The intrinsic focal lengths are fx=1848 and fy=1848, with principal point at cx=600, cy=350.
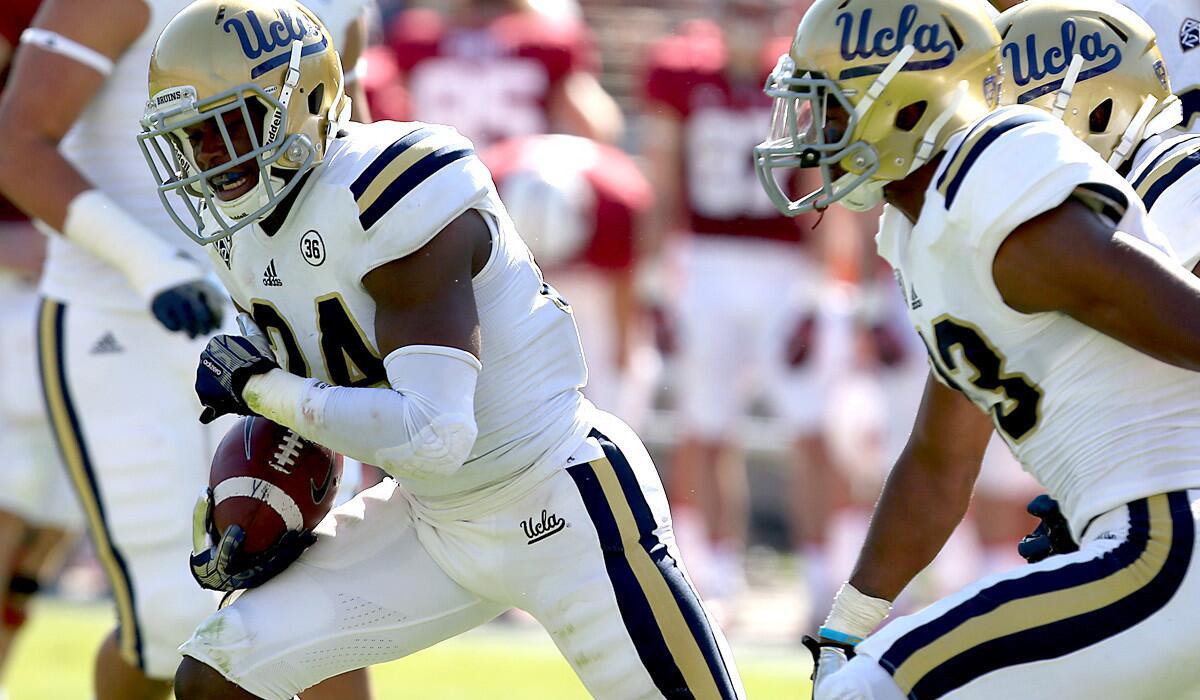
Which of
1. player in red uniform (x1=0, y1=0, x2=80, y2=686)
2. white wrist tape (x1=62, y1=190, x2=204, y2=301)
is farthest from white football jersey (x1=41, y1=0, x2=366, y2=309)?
player in red uniform (x1=0, y1=0, x2=80, y2=686)

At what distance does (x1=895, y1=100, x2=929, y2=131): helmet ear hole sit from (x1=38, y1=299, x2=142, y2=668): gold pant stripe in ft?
6.82

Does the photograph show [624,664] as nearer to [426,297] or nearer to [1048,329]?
[426,297]

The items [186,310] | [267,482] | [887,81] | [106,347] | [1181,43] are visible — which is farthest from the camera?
[106,347]

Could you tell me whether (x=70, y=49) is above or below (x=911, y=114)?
below

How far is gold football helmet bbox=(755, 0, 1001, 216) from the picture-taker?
2838mm

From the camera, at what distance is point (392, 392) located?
294 centimetres

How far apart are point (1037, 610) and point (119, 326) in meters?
2.32

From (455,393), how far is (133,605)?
141 centimetres

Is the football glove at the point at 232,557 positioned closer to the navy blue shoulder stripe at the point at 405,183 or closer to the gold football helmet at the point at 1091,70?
the navy blue shoulder stripe at the point at 405,183

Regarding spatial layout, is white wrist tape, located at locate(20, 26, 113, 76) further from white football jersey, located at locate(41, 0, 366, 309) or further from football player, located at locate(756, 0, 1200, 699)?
football player, located at locate(756, 0, 1200, 699)

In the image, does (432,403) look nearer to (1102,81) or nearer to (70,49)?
(1102,81)

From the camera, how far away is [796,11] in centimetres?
730

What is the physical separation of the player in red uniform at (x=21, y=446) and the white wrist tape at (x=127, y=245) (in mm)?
1052

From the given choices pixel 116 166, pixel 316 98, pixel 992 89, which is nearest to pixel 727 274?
pixel 116 166
